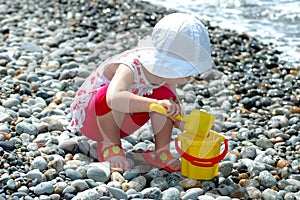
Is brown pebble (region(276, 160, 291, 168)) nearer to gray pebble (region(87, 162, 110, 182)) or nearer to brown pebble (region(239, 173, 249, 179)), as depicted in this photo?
brown pebble (region(239, 173, 249, 179))

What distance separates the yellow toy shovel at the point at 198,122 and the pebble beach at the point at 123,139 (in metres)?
0.24

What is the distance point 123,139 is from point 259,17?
14.0 ft

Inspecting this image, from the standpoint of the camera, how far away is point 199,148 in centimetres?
317

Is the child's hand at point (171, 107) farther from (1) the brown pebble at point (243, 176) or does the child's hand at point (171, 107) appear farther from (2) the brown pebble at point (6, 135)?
(2) the brown pebble at point (6, 135)

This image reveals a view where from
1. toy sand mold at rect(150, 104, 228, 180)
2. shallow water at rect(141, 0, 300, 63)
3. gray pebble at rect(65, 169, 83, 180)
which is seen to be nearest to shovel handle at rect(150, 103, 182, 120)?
toy sand mold at rect(150, 104, 228, 180)

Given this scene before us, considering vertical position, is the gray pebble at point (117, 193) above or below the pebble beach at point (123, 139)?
above

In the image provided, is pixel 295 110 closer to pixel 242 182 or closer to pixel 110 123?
pixel 242 182

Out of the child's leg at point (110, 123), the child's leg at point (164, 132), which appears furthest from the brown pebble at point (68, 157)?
the child's leg at point (164, 132)

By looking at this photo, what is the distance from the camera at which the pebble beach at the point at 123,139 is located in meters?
3.08

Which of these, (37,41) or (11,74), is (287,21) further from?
(11,74)

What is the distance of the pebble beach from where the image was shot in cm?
308

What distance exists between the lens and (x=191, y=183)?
3.15 metres

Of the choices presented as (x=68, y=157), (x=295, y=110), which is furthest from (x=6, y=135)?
(x=295, y=110)

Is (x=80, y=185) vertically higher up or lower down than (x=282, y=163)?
higher up
